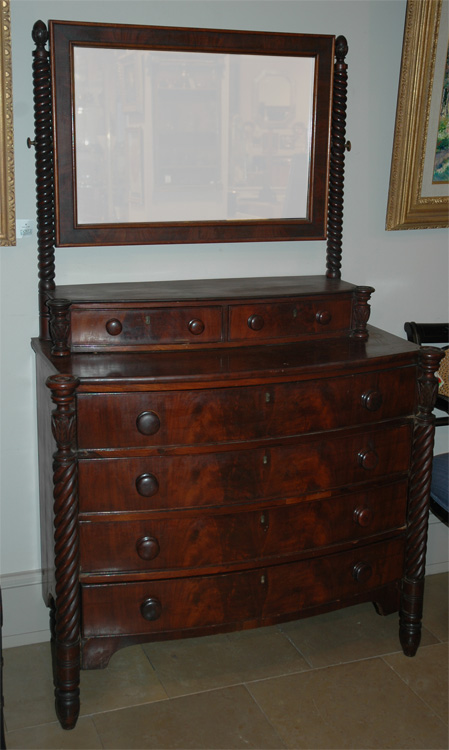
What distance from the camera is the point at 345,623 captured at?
3240 millimetres

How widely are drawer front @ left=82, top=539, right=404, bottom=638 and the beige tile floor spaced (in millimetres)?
329

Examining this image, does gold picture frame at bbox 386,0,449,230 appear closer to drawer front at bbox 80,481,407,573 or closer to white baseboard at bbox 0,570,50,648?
drawer front at bbox 80,481,407,573

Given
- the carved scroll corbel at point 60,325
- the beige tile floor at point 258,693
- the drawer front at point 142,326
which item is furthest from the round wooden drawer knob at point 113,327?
the beige tile floor at point 258,693

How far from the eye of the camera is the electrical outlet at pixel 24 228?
2.75 m

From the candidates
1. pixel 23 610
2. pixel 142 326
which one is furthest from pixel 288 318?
pixel 23 610

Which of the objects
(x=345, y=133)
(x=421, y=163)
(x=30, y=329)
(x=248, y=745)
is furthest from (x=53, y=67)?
(x=248, y=745)

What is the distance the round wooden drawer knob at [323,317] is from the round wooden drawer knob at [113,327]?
2.27 feet

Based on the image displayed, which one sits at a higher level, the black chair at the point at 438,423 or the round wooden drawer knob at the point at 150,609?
the black chair at the point at 438,423

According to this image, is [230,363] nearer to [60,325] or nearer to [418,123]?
[60,325]

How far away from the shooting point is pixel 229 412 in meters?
2.45

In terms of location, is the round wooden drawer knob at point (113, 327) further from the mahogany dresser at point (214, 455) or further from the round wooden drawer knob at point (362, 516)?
the round wooden drawer knob at point (362, 516)

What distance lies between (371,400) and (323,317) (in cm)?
36

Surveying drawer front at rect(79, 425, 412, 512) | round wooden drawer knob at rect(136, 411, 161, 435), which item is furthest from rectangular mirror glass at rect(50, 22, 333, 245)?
drawer front at rect(79, 425, 412, 512)

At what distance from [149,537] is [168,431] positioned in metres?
0.35
